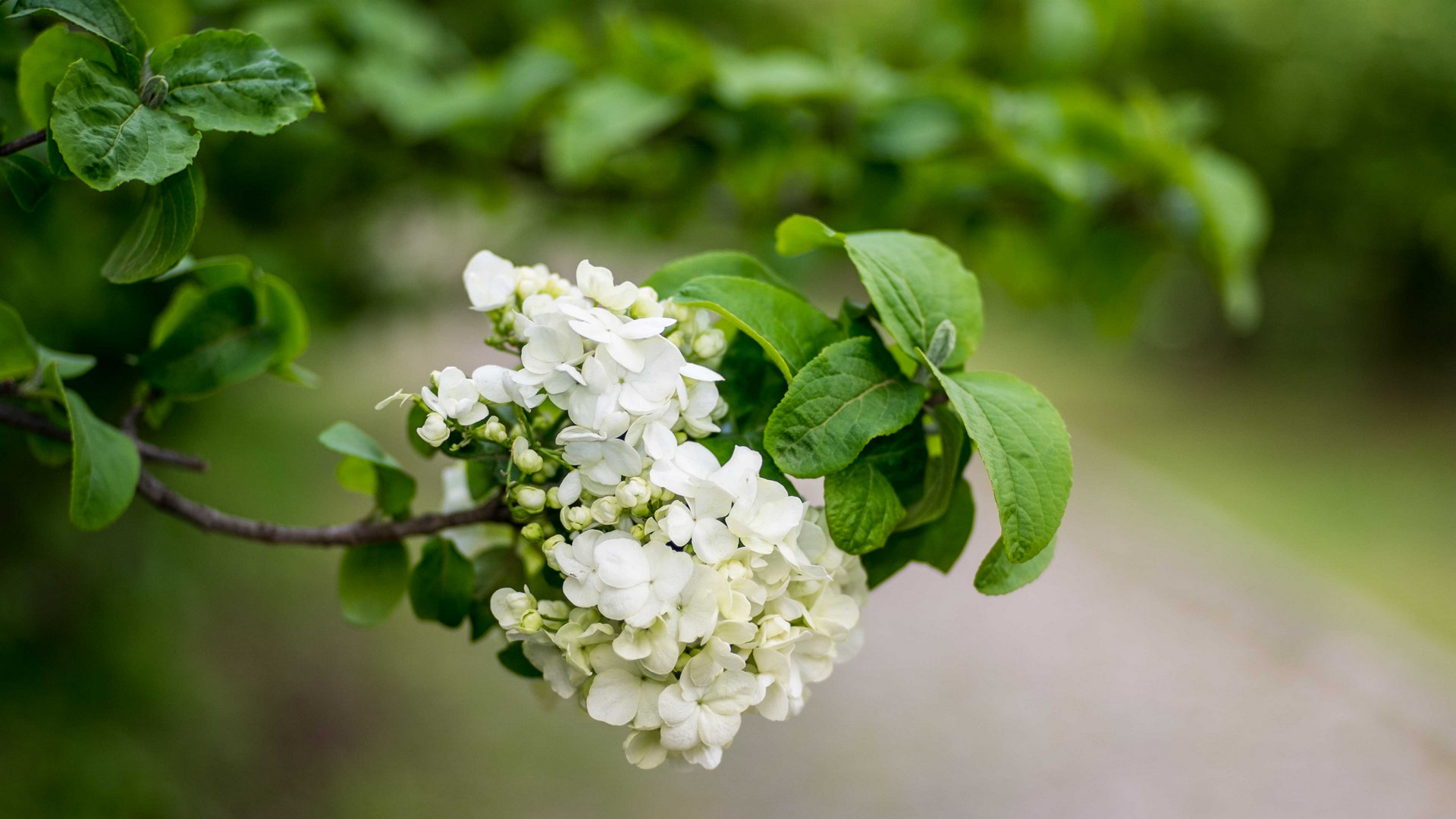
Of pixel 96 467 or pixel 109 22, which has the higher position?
pixel 109 22

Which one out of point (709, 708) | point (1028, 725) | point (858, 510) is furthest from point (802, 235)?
point (1028, 725)

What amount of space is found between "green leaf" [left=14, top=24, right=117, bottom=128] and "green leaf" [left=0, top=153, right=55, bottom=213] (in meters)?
0.03

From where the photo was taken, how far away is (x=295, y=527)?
0.59 meters

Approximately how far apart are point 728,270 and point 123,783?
5.16 ft

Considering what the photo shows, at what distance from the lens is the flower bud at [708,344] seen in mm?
500

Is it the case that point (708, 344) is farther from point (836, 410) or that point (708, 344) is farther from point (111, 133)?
point (111, 133)

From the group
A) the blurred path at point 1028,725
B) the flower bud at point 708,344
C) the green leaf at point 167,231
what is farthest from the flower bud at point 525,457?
the blurred path at point 1028,725

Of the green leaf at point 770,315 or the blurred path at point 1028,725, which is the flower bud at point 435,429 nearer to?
the green leaf at point 770,315

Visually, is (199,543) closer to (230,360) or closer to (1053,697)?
(230,360)

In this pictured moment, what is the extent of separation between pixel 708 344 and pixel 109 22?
0.37 m

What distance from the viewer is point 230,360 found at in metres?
0.65

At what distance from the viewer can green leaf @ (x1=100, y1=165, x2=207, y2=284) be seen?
19.2 inches

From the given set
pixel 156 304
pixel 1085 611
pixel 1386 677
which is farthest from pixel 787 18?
pixel 1386 677

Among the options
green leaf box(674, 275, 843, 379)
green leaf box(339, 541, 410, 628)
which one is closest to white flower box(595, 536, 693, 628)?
green leaf box(674, 275, 843, 379)
